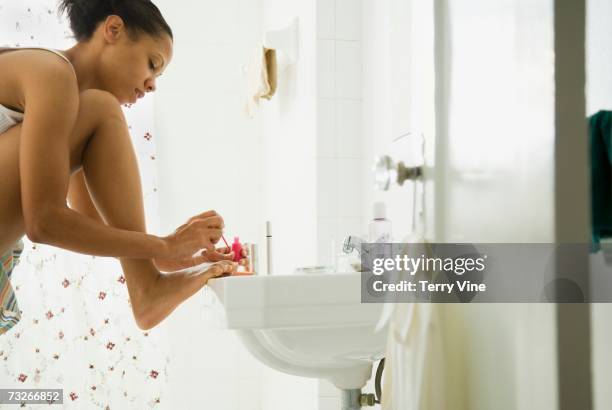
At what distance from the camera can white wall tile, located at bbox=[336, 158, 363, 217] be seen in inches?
70.8

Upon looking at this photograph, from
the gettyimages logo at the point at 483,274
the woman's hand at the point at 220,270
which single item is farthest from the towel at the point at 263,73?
the gettyimages logo at the point at 483,274

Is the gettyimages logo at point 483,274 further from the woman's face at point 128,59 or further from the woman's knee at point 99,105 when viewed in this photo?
the woman's face at point 128,59

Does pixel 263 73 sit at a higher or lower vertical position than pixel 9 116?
higher

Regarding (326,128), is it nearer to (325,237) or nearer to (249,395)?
(325,237)

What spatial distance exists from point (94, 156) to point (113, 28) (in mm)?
308

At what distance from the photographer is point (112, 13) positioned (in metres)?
1.51

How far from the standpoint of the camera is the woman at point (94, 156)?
1293mm

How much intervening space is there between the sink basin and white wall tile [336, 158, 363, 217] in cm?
70

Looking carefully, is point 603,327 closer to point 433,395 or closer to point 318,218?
point 433,395

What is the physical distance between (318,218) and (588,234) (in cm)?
146

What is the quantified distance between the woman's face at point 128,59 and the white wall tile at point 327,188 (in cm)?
50

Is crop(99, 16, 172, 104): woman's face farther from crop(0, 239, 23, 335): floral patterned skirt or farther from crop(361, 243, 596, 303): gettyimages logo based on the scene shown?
crop(361, 243, 596, 303): gettyimages logo

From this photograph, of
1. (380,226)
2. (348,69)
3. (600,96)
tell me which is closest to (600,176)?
(600,96)

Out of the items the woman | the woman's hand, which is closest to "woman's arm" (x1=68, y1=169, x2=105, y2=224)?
the woman
